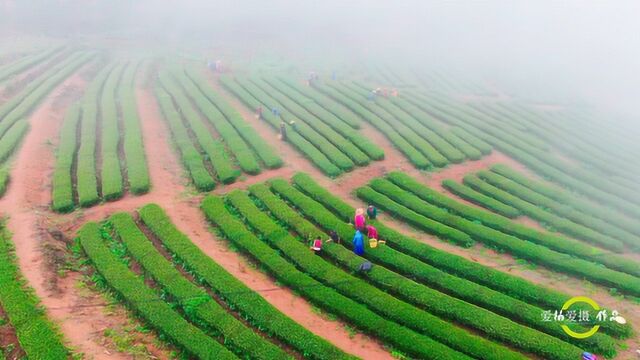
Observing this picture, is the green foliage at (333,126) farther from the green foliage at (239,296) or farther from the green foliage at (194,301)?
the green foliage at (194,301)

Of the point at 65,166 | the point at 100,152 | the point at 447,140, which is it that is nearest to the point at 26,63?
the point at 100,152

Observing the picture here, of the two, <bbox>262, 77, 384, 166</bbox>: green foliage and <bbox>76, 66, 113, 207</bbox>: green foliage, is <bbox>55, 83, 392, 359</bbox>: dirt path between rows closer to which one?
<bbox>76, 66, 113, 207</bbox>: green foliage

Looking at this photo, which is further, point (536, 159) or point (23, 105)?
point (23, 105)

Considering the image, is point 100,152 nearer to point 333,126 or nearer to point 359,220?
point 333,126

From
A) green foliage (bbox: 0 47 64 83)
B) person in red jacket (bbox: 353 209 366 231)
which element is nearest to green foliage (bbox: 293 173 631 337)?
person in red jacket (bbox: 353 209 366 231)

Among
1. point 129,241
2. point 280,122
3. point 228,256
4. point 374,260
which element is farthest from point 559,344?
point 280,122

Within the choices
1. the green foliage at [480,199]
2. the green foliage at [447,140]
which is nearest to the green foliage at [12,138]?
the green foliage at [480,199]

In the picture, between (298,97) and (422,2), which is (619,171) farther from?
(422,2)
